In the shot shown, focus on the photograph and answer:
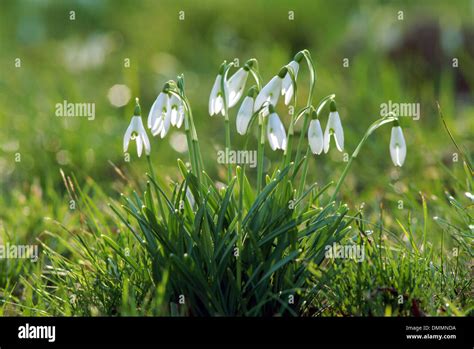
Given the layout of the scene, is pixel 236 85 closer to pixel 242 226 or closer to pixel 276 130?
pixel 276 130

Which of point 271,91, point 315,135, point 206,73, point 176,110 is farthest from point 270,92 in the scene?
point 206,73

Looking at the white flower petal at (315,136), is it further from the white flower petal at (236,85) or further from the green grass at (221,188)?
the white flower petal at (236,85)

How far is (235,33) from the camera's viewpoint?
35.8 ft

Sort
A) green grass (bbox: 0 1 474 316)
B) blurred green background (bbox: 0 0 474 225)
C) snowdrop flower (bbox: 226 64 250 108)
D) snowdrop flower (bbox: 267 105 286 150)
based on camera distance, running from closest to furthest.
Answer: snowdrop flower (bbox: 267 105 286 150) < green grass (bbox: 0 1 474 316) < snowdrop flower (bbox: 226 64 250 108) < blurred green background (bbox: 0 0 474 225)

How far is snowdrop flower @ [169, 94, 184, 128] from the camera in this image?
11.5ft

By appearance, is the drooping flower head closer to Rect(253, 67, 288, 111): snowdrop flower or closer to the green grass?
the green grass

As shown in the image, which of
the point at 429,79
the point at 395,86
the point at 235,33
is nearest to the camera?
the point at 395,86

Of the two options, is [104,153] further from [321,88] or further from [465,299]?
[465,299]

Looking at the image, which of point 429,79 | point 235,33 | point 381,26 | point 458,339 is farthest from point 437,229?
point 235,33

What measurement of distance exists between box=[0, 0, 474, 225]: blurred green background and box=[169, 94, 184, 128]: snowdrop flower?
1251 millimetres

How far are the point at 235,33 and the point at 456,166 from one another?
604 centimetres

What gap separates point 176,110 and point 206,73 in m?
6.39

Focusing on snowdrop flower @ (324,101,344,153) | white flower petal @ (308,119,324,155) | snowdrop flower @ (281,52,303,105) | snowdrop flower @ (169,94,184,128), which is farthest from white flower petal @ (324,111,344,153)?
snowdrop flower @ (169,94,184,128)

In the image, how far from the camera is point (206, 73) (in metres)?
9.87
